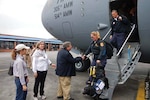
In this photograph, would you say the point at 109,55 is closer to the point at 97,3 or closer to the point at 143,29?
the point at 143,29

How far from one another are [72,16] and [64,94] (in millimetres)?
3350

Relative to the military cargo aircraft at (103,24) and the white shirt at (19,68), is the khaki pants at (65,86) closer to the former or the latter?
the military cargo aircraft at (103,24)

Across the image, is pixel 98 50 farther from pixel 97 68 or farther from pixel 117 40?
pixel 117 40

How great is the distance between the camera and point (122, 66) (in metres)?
5.97

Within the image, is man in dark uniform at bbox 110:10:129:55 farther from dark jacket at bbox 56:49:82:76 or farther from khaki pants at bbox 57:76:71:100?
khaki pants at bbox 57:76:71:100

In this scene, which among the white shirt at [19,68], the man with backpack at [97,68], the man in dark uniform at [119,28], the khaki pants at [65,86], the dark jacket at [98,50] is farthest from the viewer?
the man in dark uniform at [119,28]

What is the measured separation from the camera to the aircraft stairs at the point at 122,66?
220 inches

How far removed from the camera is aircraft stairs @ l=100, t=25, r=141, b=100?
5.58m

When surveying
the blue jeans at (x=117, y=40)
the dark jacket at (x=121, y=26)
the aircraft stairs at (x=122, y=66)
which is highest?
the dark jacket at (x=121, y=26)

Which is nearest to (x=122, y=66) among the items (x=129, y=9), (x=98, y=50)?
(x=98, y=50)

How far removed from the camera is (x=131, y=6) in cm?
762

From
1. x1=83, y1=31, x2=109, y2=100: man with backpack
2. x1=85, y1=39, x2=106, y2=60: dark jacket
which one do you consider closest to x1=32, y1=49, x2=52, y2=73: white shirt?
x1=83, y1=31, x2=109, y2=100: man with backpack

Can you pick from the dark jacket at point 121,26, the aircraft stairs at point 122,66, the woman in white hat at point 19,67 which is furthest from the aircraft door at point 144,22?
the woman in white hat at point 19,67

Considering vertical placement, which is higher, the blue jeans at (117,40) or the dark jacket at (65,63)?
the blue jeans at (117,40)
